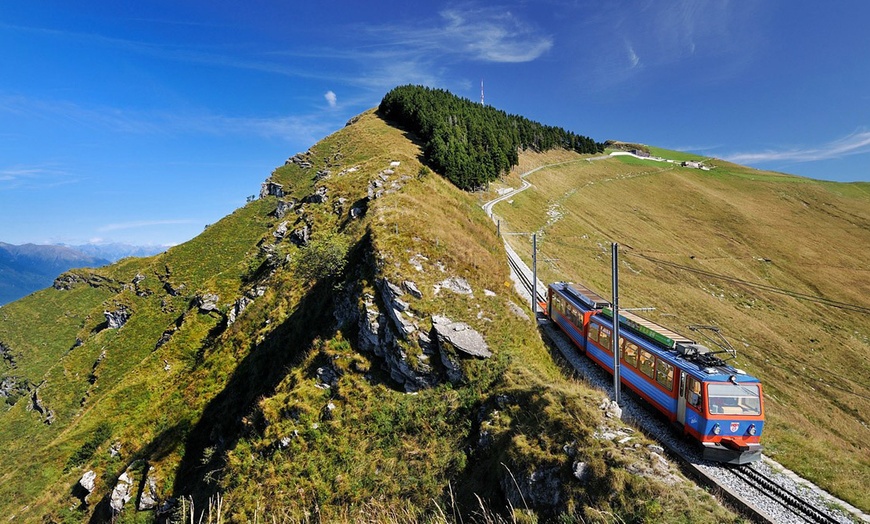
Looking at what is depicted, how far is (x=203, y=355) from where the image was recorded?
33.9 m

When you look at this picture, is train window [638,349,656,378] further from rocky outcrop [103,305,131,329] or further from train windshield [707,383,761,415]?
rocky outcrop [103,305,131,329]

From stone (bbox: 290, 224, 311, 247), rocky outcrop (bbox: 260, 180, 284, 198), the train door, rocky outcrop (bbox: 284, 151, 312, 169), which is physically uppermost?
rocky outcrop (bbox: 284, 151, 312, 169)

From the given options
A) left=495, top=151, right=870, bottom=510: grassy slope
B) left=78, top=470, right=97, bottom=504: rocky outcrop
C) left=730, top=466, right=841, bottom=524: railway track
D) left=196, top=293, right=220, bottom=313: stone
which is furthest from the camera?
left=196, top=293, right=220, bottom=313: stone

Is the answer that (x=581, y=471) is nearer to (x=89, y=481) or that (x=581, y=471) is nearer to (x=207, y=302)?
(x=89, y=481)

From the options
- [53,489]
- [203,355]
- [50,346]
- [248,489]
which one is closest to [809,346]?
[248,489]

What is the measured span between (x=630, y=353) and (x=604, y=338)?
230cm

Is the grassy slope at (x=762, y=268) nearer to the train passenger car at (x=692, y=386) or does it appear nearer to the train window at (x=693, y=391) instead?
the train passenger car at (x=692, y=386)

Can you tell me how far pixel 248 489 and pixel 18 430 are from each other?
51431mm

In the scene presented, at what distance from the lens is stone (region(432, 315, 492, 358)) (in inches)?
782

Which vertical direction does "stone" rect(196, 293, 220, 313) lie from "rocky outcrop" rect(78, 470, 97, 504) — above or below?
above

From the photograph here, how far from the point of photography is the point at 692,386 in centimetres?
1511

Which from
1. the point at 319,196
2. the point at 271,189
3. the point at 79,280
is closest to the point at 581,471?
the point at 319,196

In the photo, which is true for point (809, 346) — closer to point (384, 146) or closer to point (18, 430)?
point (384, 146)

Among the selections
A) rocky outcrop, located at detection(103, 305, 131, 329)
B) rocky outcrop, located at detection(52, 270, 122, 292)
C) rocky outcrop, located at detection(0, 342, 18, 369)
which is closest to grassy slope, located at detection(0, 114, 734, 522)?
rocky outcrop, located at detection(103, 305, 131, 329)
